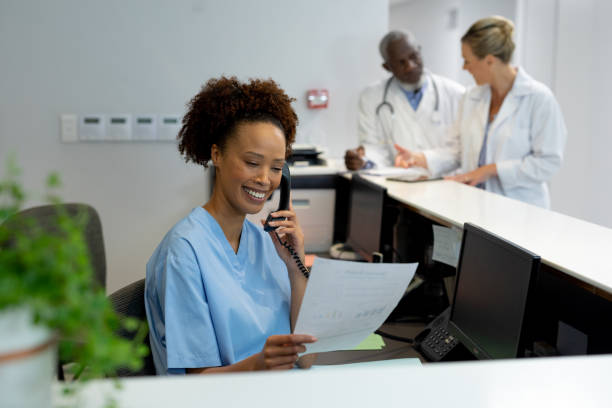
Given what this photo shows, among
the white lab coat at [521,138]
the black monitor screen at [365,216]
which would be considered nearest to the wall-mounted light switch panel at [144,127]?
the black monitor screen at [365,216]

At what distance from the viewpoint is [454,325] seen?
1.47 metres

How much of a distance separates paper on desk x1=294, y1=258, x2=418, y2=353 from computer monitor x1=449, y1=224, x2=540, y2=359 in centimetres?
29

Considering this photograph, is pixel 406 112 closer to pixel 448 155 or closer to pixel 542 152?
pixel 448 155

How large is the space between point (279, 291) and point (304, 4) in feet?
8.52

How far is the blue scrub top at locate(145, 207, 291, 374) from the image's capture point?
1.14 m

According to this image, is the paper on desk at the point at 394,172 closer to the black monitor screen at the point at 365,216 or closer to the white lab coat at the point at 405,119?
the black monitor screen at the point at 365,216

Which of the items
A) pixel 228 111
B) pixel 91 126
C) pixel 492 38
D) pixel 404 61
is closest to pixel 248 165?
pixel 228 111

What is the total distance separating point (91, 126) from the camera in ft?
11.2

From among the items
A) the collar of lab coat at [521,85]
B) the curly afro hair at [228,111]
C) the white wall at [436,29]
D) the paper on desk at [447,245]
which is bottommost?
the paper on desk at [447,245]

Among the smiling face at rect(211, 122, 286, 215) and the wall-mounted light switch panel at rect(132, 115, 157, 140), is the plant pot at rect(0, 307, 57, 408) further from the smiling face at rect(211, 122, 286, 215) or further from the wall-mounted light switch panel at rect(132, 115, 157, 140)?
the wall-mounted light switch panel at rect(132, 115, 157, 140)

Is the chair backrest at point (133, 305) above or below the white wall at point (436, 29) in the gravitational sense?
below

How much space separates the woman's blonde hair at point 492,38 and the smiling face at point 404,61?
2.00 feet

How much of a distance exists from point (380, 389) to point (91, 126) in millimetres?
3188

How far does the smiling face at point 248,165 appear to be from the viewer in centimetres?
136
